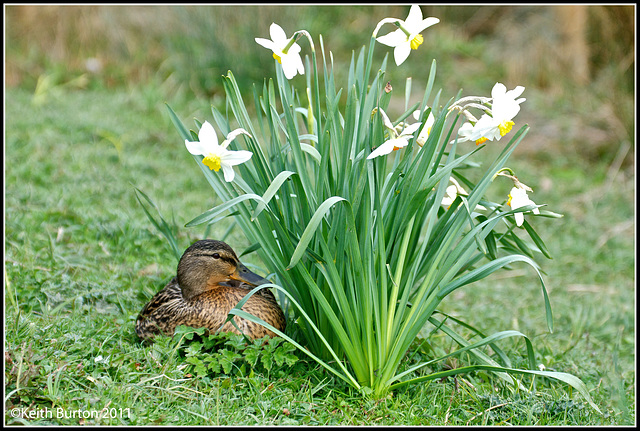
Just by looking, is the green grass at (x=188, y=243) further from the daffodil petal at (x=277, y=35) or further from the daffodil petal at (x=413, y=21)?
the daffodil petal at (x=413, y=21)

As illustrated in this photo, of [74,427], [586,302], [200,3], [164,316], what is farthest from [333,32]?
[74,427]

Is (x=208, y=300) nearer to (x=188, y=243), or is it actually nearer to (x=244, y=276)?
(x=244, y=276)

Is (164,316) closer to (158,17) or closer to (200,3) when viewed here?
(200,3)

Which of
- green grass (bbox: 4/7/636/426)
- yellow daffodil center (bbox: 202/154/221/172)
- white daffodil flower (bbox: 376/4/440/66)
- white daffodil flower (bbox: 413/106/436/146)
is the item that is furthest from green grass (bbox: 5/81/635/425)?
white daffodil flower (bbox: 376/4/440/66)

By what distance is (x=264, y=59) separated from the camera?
7234mm

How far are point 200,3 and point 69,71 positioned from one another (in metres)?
1.77

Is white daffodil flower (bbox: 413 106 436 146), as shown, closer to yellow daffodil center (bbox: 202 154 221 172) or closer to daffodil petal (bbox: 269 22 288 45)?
daffodil petal (bbox: 269 22 288 45)

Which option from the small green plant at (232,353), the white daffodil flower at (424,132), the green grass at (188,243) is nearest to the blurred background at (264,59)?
the green grass at (188,243)

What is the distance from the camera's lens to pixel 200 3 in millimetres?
7602

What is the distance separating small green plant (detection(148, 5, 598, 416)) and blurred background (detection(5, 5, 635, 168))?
16.4ft

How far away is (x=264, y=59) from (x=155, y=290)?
450 cm

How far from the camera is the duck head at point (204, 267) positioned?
8.55 ft

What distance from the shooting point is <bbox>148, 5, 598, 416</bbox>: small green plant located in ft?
7.36

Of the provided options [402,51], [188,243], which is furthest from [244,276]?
[188,243]
